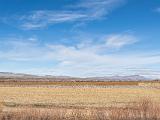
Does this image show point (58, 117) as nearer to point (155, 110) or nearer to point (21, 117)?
point (21, 117)

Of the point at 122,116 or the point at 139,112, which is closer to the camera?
the point at 122,116

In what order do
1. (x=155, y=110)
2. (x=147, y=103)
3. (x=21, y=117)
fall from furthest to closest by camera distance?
(x=147, y=103), (x=155, y=110), (x=21, y=117)

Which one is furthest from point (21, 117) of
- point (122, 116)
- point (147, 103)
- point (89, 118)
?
point (147, 103)

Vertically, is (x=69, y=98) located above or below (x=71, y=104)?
above

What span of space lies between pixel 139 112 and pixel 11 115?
6.80 metres

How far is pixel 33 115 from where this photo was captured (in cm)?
1894

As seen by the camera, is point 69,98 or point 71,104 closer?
point 71,104

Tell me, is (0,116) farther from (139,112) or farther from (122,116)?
(139,112)

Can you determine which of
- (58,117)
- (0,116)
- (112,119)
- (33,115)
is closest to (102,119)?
(112,119)

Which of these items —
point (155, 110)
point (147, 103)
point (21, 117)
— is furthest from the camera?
point (147, 103)

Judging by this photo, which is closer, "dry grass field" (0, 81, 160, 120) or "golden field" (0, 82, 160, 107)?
"dry grass field" (0, 81, 160, 120)

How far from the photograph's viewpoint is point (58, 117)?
19.2 metres

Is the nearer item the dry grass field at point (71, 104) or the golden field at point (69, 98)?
the dry grass field at point (71, 104)

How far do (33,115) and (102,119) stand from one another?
3363mm
